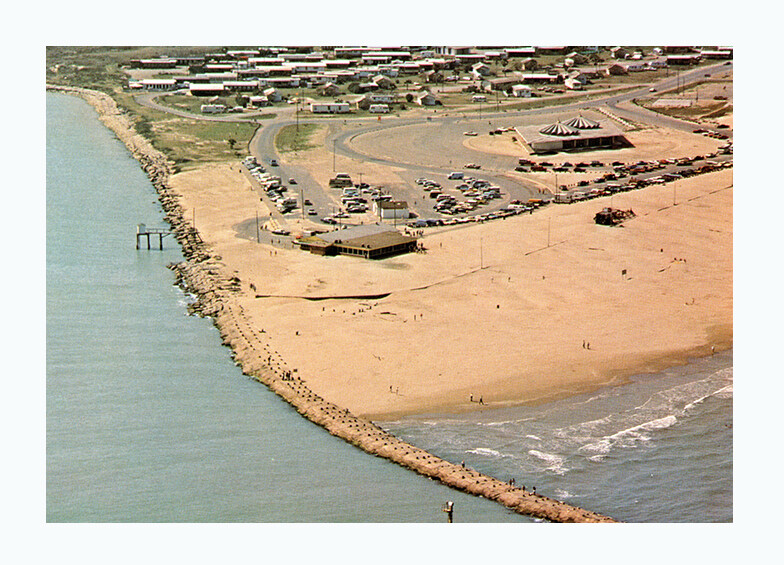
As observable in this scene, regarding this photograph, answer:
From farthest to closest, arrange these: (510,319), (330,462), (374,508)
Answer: (510,319)
(330,462)
(374,508)

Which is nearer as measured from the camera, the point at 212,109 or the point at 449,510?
the point at 449,510

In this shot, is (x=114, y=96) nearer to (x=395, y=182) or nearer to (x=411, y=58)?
(x=411, y=58)

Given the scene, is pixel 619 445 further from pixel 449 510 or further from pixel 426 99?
pixel 426 99

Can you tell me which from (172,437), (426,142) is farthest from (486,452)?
(426,142)

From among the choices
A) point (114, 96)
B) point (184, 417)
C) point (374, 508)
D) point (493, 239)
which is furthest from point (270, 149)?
point (374, 508)

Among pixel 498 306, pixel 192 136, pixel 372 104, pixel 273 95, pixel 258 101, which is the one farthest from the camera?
pixel 273 95
